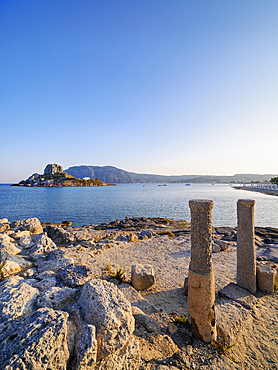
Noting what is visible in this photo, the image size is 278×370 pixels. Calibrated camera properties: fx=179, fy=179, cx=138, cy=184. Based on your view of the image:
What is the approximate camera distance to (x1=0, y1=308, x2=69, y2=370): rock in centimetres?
227

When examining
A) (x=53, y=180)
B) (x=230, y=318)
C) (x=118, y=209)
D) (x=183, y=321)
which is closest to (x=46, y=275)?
(x=183, y=321)

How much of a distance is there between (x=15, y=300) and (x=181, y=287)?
5078 mm

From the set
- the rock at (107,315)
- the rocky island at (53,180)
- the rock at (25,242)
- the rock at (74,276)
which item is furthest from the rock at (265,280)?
the rocky island at (53,180)

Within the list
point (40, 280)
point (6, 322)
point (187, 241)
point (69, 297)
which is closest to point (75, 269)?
point (40, 280)

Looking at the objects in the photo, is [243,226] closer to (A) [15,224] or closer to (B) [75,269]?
(B) [75,269]

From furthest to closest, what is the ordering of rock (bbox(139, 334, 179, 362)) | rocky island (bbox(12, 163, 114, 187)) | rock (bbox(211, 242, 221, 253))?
rocky island (bbox(12, 163, 114, 187)) → rock (bbox(211, 242, 221, 253)) → rock (bbox(139, 334, 179, 362))

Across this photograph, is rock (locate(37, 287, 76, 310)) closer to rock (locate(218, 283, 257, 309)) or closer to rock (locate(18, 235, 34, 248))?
rock (locate(218, 283, 257, 309))

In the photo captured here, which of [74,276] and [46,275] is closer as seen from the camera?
[74,276]

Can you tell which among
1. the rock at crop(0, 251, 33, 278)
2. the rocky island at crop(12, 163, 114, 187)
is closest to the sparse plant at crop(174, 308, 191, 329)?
the rock at crop(0, 251, 33, 278)

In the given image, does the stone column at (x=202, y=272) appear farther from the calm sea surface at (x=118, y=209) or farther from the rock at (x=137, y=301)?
the calm sea surface at (x=118, y=209)

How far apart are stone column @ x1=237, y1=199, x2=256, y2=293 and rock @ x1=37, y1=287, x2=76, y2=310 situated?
5064 mm

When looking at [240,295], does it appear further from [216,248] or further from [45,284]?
[45,284]

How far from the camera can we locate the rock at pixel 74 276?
15.4ft

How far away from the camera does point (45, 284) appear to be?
4555 millimetres
